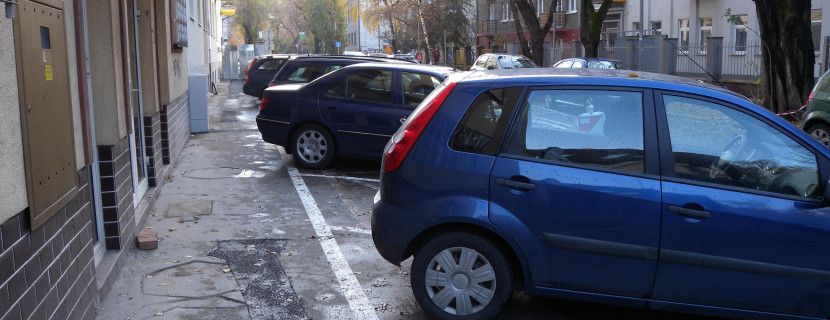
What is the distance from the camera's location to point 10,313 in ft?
10.9

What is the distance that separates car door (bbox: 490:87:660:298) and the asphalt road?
0.71 metres

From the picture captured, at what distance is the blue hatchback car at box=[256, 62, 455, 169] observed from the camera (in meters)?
10.6

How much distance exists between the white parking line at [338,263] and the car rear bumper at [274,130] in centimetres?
162

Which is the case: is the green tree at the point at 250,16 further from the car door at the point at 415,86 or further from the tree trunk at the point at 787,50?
the car door at the point at 415,86

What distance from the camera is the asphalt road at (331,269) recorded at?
534 cm

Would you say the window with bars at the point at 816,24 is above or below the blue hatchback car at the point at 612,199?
above

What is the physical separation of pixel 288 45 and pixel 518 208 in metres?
95.6

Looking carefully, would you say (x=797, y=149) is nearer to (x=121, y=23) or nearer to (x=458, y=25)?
(x=121, y=23)

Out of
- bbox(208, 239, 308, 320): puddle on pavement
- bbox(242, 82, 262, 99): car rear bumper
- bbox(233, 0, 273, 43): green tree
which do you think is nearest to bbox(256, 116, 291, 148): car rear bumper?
bbox(208, 239, 308, 320): puddle on pavement

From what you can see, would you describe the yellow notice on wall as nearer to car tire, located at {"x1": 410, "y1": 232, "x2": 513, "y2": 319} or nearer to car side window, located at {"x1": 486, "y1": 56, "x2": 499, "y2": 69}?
car tire, located at {"x1": 410, "y1": 232, "x2": 513, "y2": 319}

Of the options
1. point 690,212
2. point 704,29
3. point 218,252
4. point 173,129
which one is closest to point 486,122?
point 690,212

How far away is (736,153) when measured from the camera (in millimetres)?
4590

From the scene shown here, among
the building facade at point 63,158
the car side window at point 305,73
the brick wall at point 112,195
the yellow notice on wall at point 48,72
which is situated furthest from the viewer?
the car side window at point 305,73

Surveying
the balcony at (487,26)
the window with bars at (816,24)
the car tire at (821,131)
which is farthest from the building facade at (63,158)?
the balcony at (487,26)
